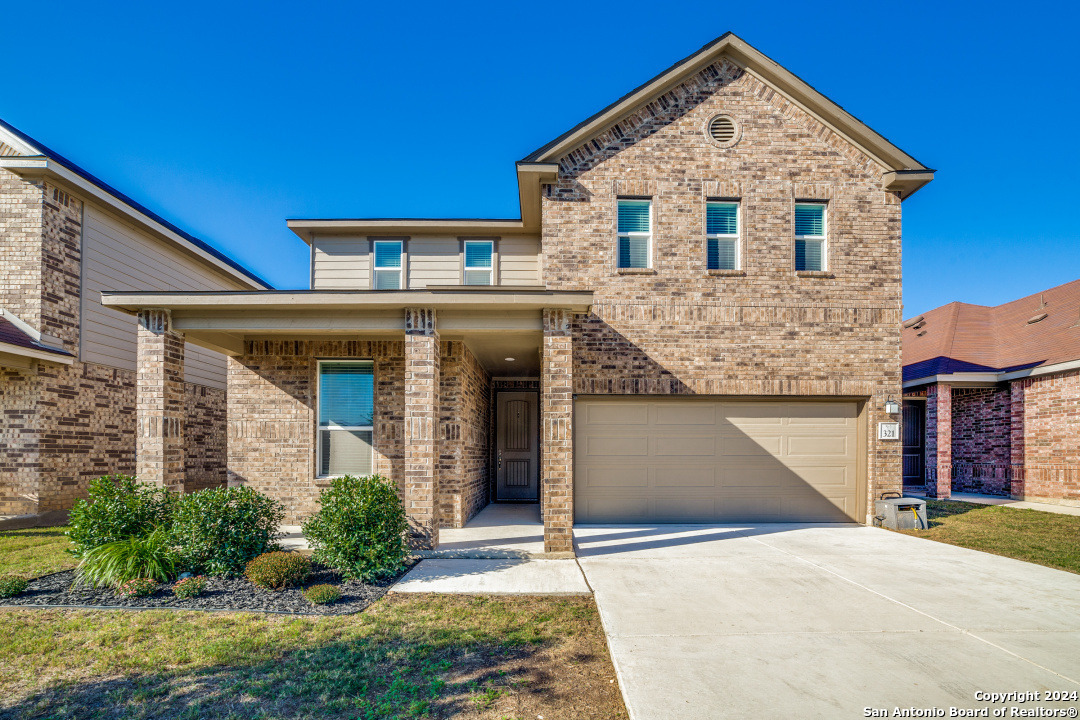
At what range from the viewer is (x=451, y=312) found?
7.87 m

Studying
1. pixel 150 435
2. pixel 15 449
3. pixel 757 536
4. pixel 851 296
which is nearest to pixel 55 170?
A: pixel 15 449

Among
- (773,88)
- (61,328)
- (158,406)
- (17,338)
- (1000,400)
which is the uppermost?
(773,88)

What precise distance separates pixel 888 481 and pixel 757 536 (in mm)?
2906

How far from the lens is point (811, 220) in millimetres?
10062

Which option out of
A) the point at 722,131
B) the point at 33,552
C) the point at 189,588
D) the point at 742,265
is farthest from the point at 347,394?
Answer: the point at 722,131

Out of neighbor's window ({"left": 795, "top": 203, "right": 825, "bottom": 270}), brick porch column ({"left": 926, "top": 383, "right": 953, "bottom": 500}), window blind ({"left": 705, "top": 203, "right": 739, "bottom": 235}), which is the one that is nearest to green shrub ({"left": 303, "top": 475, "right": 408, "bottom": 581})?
window blind ({"left": 705, "top": 203, "right": 739, "bottom": 235})

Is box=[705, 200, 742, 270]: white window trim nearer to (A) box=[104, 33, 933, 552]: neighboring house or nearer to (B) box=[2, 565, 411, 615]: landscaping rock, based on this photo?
(A) box=[104, 33, 933, 552]: neighboring house

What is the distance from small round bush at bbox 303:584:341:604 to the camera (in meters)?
5.52

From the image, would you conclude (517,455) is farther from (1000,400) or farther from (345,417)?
(1000,400)

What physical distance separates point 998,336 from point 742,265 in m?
11.6

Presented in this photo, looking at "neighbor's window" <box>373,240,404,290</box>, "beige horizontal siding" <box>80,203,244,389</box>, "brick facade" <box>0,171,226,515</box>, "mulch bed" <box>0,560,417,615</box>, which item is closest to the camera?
"mulch bed" <box>0,560,417,615</box>

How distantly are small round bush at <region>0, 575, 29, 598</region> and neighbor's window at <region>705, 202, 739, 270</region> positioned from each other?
1013cm

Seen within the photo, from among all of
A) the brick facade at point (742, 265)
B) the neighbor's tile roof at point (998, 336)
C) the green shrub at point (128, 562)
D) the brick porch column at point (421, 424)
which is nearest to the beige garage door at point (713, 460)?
the brick facade at point (742, 265)

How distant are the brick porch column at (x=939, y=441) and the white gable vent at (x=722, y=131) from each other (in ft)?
30.1
